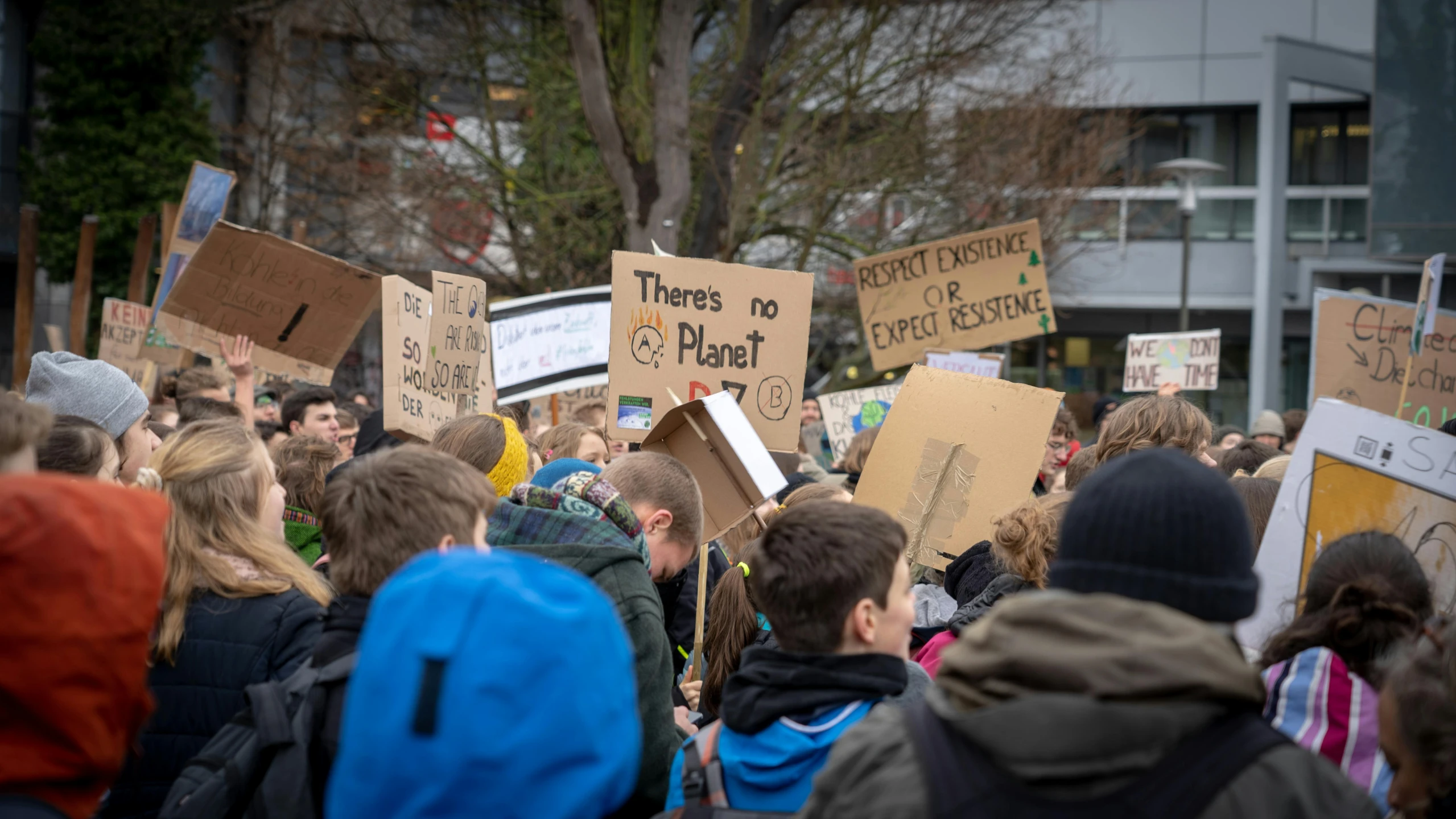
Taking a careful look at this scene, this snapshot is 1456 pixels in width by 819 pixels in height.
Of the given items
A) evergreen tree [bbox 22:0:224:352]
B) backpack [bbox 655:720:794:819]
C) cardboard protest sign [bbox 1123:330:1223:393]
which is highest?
evergreen tree [bbox 22:0:224:352]

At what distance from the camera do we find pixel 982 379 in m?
4.54

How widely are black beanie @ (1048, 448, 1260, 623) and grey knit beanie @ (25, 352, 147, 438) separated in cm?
328

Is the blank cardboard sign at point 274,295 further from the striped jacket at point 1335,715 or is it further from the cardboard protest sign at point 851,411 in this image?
the striped jacket at point 1335,715

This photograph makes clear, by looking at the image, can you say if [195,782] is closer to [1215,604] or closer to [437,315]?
[1215,604]

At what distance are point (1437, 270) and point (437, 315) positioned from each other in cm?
520

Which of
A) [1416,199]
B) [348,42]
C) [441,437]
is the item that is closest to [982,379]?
[441,437]

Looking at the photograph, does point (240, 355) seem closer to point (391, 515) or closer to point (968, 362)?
point (391, 515)

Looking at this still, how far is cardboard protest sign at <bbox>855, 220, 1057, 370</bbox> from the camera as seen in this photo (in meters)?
7.30

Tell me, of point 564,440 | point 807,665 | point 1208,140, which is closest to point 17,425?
point 807,665

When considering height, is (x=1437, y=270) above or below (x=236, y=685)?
above

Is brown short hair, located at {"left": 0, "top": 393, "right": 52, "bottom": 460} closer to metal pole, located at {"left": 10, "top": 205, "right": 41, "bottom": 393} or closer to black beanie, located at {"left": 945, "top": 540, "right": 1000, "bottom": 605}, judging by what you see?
black beanie, located at {"left": 945, "top": 540, "right": 1000, "bottom": 605}

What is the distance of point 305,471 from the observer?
4844 mm

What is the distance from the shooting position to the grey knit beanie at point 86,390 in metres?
3.87

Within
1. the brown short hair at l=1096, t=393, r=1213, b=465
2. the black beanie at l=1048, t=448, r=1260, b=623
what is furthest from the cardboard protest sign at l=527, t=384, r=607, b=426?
the black beanie at l=1048, t=448, r=1260, b=623
